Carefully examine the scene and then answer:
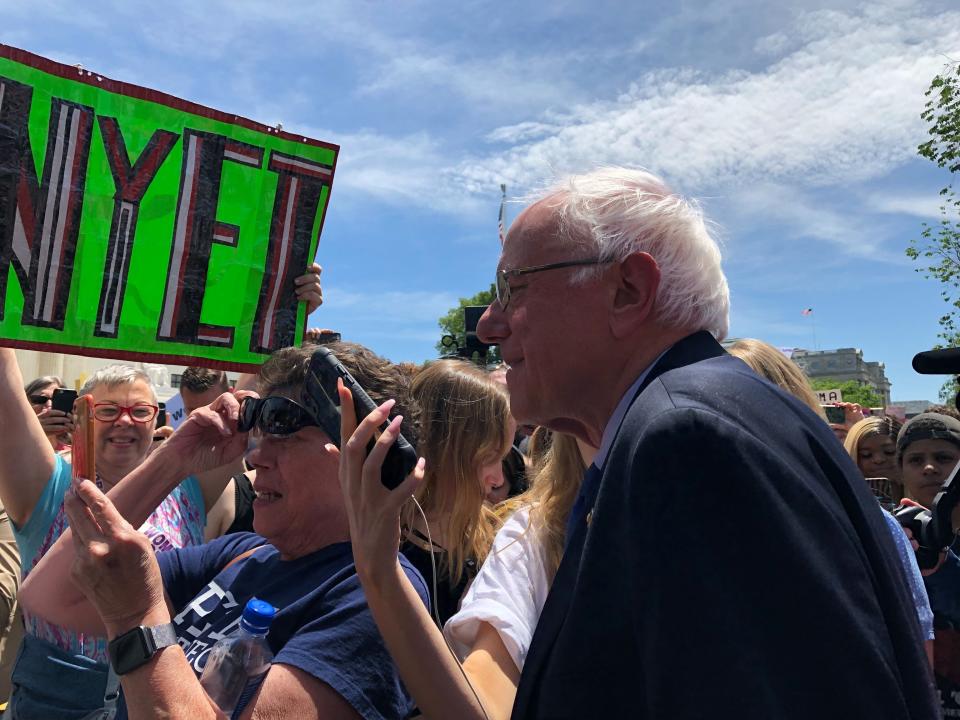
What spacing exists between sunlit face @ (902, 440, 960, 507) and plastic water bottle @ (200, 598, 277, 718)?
3.96m

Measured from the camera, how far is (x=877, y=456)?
17.1 ft

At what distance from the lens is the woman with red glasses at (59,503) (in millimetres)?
2590

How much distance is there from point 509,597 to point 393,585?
1.69 ft

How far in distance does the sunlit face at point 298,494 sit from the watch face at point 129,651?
491 millimetres

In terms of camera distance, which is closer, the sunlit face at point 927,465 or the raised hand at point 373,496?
the raised hand at point 373,496

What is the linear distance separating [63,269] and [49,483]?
842 mm

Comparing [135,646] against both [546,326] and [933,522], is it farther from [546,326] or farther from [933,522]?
[933,522]

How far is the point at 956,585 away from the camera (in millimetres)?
3424

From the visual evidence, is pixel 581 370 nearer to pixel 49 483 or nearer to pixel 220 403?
pixel 220 403

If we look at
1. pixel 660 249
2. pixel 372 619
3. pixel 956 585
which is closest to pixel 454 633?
pixel 372 619

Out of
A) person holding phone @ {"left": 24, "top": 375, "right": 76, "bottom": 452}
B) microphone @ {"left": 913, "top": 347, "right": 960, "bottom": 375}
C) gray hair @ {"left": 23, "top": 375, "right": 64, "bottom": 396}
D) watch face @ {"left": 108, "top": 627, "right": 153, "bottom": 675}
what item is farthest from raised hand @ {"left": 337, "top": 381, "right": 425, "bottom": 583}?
gray hair @ {"left": 23, "top": 375, "right": 64, "bottom": 396}

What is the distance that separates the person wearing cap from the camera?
3.33 metres

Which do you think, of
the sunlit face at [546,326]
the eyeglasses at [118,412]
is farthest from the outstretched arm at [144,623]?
the eyeglasses at [118,412]

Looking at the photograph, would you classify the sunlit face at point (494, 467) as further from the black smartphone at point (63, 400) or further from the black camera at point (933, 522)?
the black smartphone at point (63, 400)
